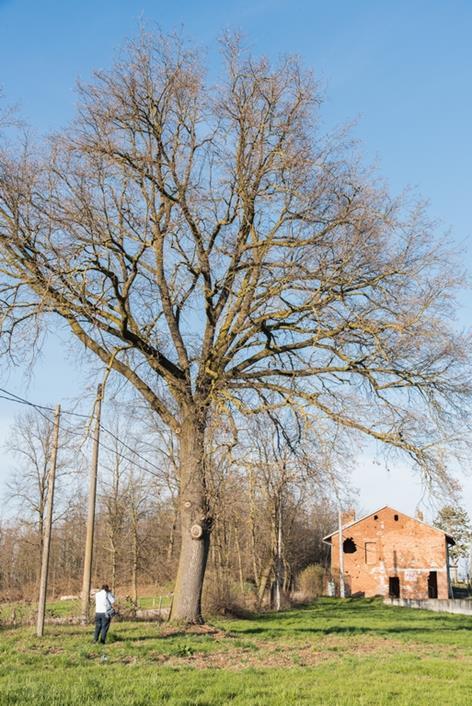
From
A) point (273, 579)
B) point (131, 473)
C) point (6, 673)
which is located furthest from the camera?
point (131, 473)

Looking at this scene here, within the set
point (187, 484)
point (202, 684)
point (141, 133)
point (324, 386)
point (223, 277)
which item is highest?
point (141, 133)

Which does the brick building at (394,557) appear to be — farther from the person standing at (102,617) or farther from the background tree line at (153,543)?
the person standing at (102,617)

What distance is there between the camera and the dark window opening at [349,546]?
56625mm

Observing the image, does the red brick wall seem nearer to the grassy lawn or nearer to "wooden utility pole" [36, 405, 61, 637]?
the grassy lawn

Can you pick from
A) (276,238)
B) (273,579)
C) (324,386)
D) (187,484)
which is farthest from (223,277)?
(273,579)

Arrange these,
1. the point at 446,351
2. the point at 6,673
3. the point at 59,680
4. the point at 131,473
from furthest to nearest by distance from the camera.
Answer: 1. the point at 131,473
2. the point at 446,351
3. the point at 6,673
4. the point at 59,680

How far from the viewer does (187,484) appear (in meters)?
16.5

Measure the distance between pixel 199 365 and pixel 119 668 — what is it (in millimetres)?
7860

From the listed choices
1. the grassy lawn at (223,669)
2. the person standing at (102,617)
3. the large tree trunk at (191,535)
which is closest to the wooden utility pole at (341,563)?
the grassy lawn at (223,669)

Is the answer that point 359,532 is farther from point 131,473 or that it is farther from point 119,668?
point 119,668

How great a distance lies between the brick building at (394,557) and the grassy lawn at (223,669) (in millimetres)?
38160

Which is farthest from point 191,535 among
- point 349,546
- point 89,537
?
point 349,546

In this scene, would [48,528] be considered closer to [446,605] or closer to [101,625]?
[101,625]

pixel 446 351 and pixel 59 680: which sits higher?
pixel 446 351
